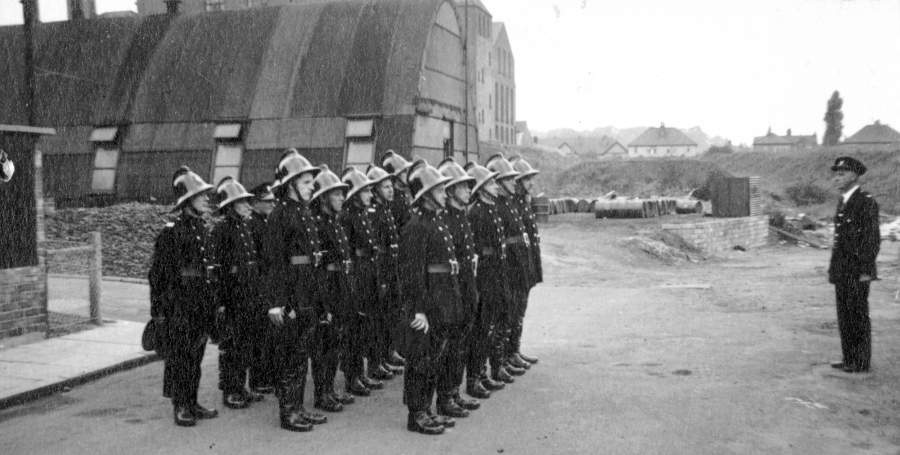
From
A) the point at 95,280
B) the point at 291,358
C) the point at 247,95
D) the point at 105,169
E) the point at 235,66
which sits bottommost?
the point at 291,358

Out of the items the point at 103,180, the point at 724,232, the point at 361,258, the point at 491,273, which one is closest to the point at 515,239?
the point at 491,273

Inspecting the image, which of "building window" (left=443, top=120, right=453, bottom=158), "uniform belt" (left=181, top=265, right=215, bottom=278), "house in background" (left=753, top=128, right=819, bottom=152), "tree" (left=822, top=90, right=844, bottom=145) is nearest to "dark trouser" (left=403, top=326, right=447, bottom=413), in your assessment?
"uniform belt" (left=181, top=265, right=215, bottom=278)

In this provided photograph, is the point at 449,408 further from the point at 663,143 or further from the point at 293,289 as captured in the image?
the point at 663,143

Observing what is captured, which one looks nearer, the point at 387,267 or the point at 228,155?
the point at 387,267

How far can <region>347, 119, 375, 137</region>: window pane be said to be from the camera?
20969 mm

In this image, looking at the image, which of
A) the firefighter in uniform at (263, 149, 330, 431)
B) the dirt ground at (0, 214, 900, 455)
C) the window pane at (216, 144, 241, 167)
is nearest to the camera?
the dirt ground at (0, 214, 900, 455)

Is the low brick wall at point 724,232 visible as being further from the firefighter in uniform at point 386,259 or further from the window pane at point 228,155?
the firefighter in uniform at point 386,259

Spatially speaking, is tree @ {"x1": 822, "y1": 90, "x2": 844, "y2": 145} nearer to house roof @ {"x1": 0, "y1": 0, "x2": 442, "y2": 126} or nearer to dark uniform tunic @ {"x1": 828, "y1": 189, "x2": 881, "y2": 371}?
house roof @ {"x1": 0, "y1": 0, "x2": 442, "y2": 126}

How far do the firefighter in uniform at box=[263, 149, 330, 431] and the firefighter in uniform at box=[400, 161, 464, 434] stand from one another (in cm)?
80

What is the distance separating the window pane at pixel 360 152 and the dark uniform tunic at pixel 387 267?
13.1 m

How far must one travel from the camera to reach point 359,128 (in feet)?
69.2

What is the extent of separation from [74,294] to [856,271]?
40.1ft

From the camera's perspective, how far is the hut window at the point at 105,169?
75.5 feet

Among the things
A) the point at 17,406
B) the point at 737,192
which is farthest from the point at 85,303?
the point at 737,192
